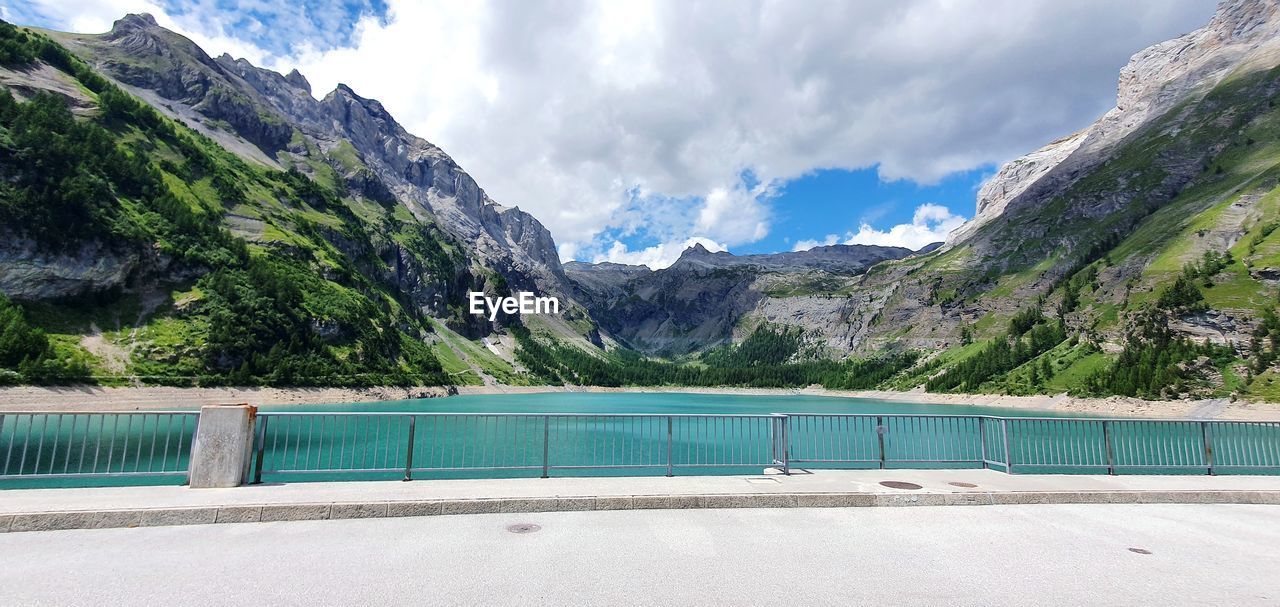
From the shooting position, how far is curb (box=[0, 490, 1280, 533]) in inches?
401

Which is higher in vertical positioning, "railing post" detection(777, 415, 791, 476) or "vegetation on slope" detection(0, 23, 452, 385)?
"vegetation on slope" detection(0, 23, 452, 385)

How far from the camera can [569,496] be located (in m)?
12.5

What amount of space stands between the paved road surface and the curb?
0.36 m

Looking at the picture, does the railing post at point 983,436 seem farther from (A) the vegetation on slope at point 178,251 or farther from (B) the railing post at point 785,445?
(A) the vegetation on slope at point 178,251

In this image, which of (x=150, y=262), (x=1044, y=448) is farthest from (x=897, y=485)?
(x=150, y=262)

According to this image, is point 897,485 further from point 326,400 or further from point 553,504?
point 326,400

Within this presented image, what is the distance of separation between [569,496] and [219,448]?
26.5 feet

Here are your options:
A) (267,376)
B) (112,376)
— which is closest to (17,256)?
(112,376)

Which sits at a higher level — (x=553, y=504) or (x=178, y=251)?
(x=178, y=251)

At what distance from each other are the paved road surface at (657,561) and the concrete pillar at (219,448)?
10.3 feet

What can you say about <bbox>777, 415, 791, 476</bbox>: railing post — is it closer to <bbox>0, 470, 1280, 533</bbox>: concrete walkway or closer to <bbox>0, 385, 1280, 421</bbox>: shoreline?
<bbox>0, 470, 1280, 533</bbox>: concrete walkway


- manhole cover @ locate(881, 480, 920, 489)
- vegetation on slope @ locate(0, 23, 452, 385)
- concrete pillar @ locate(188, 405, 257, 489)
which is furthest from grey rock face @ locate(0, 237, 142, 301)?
manhole cover @ locate(881, 480, 920, 489)

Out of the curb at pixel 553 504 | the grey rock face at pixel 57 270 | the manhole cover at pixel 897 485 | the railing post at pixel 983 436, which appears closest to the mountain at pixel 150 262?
the grey rock face at pixel 57 270

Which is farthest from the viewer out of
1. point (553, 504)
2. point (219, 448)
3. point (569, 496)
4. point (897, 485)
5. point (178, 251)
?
point (178, 251)
